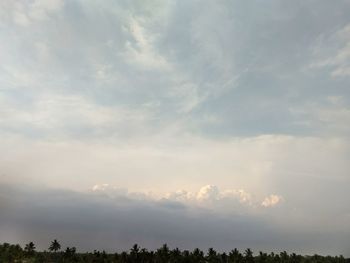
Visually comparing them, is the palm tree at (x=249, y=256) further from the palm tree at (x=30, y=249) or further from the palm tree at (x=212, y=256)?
the palm tree at (x=30, y=249)

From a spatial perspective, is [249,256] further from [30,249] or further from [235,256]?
[30,249]

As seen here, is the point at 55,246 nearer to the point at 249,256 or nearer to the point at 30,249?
the point at 30,249

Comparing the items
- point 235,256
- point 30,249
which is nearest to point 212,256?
point 235,256

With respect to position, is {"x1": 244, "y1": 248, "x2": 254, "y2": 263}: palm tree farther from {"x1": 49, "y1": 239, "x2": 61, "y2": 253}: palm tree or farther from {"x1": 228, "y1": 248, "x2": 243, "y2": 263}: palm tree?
{"x1": 49, "y1": 239, "x2": 61, "y2": 253}: palm tree

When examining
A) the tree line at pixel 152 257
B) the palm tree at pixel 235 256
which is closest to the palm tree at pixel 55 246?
Result: the tree line at pixel 152 257

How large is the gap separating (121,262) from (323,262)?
8156 centimetres

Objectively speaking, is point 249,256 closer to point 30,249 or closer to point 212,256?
point 212,256

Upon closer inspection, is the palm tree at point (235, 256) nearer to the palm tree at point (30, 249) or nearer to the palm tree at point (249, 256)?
the palm tree at point (249, 256)

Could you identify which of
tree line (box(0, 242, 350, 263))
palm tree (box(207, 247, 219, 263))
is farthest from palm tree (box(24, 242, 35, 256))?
palm tree (box(207, 247, 219, 263))

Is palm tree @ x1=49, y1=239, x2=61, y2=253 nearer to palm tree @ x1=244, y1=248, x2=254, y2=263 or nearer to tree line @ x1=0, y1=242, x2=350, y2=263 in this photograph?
tree line @ x1=0, y1=242, x2=350, y2=263

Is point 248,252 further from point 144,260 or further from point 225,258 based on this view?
point 144,260

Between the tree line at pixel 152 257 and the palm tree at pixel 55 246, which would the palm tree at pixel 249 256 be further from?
the palm tree at pixel 55 246

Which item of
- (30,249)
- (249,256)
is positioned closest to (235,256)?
(249,256)

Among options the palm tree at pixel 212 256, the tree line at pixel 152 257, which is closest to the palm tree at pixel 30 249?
the tree line at pixel 152 257
